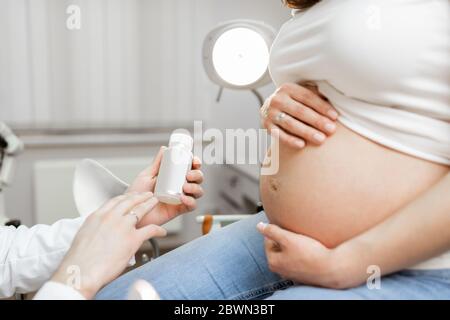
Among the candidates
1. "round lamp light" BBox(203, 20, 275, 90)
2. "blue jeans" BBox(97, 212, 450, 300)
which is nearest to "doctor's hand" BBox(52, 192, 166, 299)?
"blue jeans" BBox(97, 212, 450, 300)

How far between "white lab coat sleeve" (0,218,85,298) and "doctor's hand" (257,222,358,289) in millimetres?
344

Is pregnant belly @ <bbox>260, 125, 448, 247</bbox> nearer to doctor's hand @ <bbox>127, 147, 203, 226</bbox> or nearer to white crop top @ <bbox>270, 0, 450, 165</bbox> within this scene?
white crop top @ <bbox>270, 0, 450, 165</bbox>

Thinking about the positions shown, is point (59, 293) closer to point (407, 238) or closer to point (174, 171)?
point (174, 171)

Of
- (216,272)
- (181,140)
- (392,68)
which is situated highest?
(392,68)

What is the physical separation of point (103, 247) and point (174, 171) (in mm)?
203

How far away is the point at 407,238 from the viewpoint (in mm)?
567

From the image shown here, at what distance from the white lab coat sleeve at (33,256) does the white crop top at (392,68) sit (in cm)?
49

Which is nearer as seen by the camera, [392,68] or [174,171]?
[392,68]

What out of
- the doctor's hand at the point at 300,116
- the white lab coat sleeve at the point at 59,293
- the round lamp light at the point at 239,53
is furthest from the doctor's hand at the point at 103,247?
the round lamp light at the point at 239,53

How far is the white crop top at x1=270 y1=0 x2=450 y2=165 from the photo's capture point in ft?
1.96

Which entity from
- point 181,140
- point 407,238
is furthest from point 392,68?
point 181,140

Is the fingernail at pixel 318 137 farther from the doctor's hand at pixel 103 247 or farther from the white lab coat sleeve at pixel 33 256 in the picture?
the white lab coat sleeve at pixel 33 256

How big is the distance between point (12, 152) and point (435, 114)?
143cm
